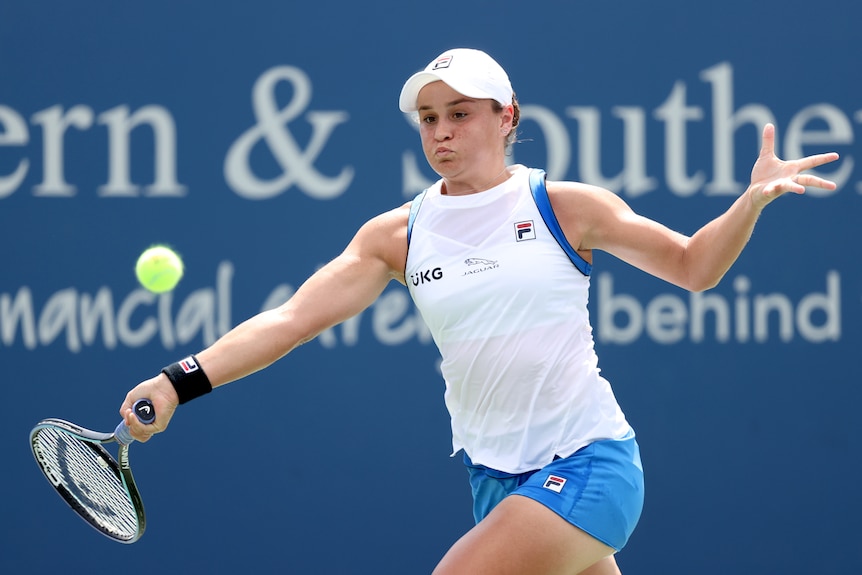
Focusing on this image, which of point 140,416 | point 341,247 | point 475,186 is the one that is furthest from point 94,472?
point 341,247

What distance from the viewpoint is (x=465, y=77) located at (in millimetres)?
3189

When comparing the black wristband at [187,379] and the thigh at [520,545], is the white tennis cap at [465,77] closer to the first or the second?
the black wristband at [187,379]

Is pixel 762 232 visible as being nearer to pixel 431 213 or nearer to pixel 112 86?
pixel 431 213

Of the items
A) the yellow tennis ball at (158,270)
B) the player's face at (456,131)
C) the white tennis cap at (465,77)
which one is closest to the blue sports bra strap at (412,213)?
the player's face at (456,131)

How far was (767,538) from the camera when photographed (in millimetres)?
5254

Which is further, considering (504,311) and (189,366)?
(504,311)

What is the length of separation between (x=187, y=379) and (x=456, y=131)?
0.93 metres

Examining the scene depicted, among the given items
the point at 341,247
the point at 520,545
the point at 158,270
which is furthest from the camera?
the point at 341,247

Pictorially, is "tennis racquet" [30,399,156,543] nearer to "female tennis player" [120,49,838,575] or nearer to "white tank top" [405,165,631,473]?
"female tennis player" [120,49,838,575]

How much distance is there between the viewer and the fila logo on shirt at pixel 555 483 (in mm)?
3008

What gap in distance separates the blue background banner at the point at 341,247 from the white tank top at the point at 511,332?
2008 millimetres

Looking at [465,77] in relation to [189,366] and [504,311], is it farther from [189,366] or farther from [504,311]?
[189,366]

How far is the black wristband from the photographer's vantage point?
9.92 feet

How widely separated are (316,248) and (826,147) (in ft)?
7.26
